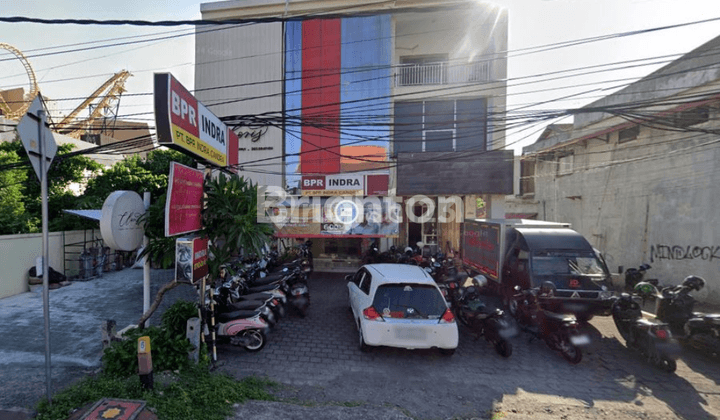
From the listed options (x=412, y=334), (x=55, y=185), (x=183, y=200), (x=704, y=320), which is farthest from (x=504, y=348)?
(x=55, y=185)

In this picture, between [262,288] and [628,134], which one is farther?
[628,134]

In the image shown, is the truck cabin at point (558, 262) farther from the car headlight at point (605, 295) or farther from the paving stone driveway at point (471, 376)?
the paving stone driveway at point (471, 376)

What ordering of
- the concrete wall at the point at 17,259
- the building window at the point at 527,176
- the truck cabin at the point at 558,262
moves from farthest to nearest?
1. the building window at the point at 527,176
2. the concrete wall at the point at 17,259
3. the truck cabin at the point at 558,262

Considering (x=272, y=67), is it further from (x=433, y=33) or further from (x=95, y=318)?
(x=95, y=318)

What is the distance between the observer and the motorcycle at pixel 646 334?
4.50 meters

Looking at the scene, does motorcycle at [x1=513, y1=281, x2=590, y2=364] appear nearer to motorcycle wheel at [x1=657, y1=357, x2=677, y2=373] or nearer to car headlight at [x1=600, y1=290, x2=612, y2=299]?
motorcycle wheel at [x1=657, y1=357, x2=677, y2=373]

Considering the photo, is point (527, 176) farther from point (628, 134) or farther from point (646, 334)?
point (646, 334)

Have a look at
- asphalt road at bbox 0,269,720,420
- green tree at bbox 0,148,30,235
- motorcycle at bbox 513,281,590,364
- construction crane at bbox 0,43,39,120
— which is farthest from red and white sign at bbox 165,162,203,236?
construction crane at bbox 0,43,39,120

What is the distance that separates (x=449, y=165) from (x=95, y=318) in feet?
35.9

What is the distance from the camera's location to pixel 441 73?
11.9 m

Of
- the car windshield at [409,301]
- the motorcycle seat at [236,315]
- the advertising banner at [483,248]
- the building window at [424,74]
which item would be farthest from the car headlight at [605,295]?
the building window at [424,74]

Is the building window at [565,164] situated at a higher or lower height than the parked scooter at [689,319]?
higher

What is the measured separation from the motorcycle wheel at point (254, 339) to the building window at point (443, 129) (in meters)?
8.51

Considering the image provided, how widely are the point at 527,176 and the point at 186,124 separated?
1896 centimetres
